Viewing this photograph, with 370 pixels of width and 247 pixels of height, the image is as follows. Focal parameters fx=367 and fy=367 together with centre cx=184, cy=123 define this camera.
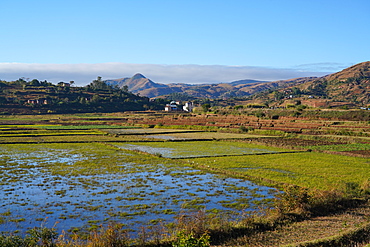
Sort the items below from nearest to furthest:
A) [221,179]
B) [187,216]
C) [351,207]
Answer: [187,216] < [351,207] < [221,179]

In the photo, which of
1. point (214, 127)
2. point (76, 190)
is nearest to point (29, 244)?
point (76, 190)

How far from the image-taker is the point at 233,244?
12.0m

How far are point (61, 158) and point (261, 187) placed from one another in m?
19.3

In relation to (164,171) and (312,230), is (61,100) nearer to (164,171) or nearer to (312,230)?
(164,171)

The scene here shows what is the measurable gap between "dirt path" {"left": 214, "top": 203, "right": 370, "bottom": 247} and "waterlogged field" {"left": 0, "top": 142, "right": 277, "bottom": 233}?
2750 mm

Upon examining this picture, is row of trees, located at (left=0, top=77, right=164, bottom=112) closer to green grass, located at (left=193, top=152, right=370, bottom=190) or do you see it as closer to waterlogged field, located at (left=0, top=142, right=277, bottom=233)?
waterlogged field, located at (left=0, top=142, right=277, bottom=233)

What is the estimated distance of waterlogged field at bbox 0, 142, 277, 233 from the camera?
589 inches

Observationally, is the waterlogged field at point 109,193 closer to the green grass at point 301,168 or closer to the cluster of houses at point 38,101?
the green grass at point 301,168

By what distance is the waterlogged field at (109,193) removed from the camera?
15.0 m

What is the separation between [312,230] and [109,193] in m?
10.4

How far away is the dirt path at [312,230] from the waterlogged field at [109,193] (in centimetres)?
275

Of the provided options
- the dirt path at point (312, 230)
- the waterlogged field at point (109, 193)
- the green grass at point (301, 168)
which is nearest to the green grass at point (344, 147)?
the green grass at point (301, 168)

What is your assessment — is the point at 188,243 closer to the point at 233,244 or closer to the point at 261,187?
the point at 233,244

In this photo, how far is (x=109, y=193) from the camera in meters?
19.2
